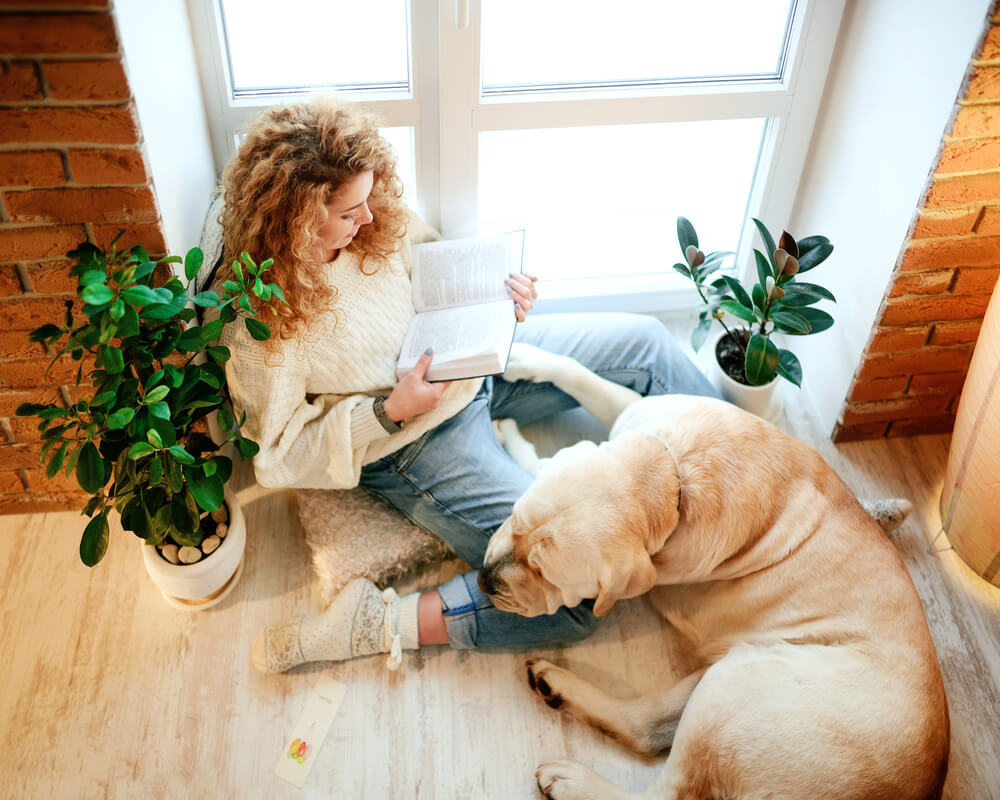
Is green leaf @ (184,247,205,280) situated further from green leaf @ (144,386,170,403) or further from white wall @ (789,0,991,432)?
white wall @ (789,0,991,432)

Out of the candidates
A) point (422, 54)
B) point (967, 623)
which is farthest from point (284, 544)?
point (967, 623)

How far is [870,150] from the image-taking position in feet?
6.27

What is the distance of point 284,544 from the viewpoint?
1.95 meters

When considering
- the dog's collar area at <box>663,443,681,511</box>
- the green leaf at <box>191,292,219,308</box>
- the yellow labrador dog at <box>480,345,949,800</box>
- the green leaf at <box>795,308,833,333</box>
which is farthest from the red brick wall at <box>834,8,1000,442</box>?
the green leaf at <box>191,292,219,308</box>

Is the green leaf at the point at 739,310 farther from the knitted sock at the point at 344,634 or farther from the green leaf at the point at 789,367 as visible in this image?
the knitted sock at the point at 344,634

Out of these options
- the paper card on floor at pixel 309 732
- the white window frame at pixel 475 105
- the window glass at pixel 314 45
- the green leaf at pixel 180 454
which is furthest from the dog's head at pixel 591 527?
the window glass at pixel 314 45

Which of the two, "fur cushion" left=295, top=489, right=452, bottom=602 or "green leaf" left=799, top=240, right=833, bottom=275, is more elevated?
"green leaf" left=799, top=240, right=833, bottom=275

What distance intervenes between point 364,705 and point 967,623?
133 cm

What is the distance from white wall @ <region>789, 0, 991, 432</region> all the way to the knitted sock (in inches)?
49.1

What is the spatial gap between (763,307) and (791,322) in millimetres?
81

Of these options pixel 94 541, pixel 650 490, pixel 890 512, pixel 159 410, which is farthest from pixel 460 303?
pixel 890 512

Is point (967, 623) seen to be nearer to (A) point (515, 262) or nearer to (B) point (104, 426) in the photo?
(A) point (515, 262)

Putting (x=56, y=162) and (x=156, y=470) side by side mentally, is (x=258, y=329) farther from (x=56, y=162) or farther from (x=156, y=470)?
(x=56, y=162)

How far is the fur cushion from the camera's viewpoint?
6.01ft
